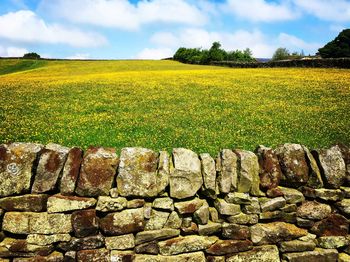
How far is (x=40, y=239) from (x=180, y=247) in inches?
80.1

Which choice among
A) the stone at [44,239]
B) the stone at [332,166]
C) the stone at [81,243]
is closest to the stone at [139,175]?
the stone at [81,243]

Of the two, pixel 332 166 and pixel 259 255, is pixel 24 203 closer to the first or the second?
pixel 259 255

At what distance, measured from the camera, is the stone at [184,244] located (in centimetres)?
504

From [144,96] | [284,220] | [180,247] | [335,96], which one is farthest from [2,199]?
[335,96]

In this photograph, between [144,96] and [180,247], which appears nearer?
[180,247]

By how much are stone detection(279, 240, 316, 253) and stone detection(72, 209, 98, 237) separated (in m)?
2.94

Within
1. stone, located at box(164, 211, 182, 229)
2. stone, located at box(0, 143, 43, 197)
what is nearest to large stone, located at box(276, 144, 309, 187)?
stone, located at box(164, 211, 182, 229)

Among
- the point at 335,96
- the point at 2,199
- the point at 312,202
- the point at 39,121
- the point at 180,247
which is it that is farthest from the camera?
the point at 335,96

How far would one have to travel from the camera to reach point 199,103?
60.7ft

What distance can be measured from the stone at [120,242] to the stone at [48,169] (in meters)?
1.14

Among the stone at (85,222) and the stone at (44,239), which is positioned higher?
the stone at (85,222)

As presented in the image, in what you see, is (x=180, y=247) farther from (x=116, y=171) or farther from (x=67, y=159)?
(x=67, y=159)

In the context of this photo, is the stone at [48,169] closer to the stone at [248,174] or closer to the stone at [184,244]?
the stone at [184,244]

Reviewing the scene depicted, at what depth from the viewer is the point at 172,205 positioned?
5062 millimetres
